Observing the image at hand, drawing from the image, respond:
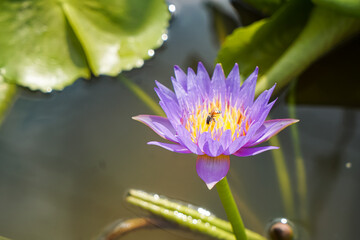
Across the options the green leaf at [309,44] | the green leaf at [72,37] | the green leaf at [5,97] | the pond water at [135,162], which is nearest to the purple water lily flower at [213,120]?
the pond water at [135,162]

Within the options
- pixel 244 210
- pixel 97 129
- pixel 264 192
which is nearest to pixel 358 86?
Answer: pixel 264 192

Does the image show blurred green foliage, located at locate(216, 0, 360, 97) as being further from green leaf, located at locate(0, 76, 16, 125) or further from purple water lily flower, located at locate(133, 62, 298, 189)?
green leaf, located at locate(0, 76, 16, 125)

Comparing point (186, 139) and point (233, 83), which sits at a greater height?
point (233, 83)

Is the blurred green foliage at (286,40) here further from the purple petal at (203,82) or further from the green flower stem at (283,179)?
the purple petal at (203,82)

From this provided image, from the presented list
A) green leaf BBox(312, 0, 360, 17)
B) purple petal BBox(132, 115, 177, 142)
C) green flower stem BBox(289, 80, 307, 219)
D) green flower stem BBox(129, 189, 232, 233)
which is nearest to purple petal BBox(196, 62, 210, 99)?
purple petal BBox(132, 115, 177, 142)

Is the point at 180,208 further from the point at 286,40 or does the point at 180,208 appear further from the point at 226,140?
the point at 286,40

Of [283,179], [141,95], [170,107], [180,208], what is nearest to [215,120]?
[170,107]
